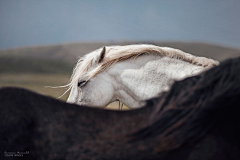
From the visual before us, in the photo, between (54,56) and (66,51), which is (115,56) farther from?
(66,51)

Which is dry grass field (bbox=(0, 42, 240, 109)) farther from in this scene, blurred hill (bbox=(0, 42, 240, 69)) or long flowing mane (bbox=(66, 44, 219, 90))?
long flowing mane (bbox=(66, 44, 219, 90))

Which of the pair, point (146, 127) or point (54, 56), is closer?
point (146, 127)

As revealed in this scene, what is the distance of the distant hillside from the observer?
33.0 meters

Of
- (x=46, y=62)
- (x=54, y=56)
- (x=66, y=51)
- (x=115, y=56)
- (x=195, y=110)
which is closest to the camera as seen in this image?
(x=195, y=110)

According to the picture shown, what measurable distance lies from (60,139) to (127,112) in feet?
1.08

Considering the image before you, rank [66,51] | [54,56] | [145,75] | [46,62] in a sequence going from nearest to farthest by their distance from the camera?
1. [145,75]
2. [46,62]
3. [54,56]
4. [66,51]

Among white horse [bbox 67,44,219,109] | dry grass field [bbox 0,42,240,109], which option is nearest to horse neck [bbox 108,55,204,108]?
white horse [bbox 67,44,219,109]

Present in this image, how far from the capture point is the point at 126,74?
225 cm

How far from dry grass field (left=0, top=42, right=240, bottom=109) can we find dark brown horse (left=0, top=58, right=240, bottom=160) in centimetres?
2238

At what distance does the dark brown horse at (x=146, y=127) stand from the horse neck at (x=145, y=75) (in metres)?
1.18

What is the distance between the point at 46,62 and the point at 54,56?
24.2 ft

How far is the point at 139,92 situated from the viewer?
220 centimetres

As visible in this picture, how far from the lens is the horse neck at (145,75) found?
2.08 meters

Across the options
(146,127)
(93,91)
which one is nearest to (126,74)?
(93,91)
